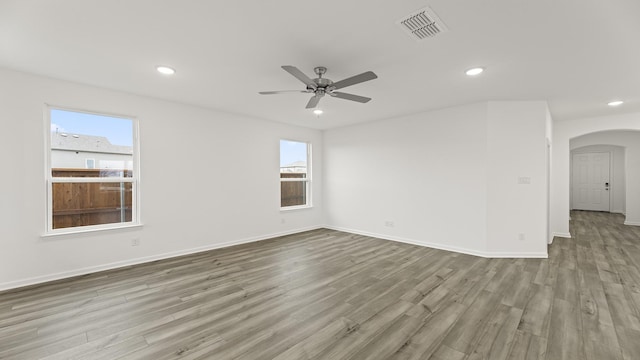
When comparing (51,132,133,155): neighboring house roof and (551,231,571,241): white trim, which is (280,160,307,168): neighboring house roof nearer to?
(51,132,133,155): neighboring house roof

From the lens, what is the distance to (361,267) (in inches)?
150

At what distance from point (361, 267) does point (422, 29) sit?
302 cm

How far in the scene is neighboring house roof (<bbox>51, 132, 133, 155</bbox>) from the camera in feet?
11.4

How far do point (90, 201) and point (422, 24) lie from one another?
15.4 ft

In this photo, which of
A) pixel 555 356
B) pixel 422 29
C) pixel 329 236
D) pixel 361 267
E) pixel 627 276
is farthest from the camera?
pixel 329 236

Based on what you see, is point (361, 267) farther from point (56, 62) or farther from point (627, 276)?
point (56, 62)

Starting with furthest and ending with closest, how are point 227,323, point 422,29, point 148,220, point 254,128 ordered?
1. point 254,128
2. point 148,220
3. point 227,323
4. point 422,29

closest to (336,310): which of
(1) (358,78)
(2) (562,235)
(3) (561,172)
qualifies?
(1) (358,78)

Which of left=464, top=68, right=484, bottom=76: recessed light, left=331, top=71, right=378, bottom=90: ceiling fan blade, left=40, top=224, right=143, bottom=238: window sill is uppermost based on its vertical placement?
left=464, top=68, right=484, bottom=76: recessed light

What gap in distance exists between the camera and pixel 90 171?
371cm

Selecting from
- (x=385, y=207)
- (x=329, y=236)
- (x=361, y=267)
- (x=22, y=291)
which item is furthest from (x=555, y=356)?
(x=22, y=291)

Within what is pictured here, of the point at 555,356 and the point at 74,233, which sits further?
the point at 74,233

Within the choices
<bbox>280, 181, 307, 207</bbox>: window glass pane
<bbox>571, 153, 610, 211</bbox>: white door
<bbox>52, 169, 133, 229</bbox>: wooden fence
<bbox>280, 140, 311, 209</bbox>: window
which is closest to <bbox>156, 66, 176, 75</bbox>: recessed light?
<bbox>52, 169, 133, 229</bbox>: wooden fence

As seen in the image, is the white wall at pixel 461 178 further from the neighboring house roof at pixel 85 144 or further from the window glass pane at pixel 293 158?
the neighboring house roof at pixel 85 144
